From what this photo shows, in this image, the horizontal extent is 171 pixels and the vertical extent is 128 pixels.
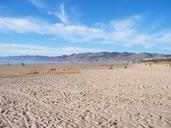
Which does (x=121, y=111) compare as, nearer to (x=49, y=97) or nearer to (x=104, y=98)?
(x=104, y=98)

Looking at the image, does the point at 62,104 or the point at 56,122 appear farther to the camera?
the point at 62,104

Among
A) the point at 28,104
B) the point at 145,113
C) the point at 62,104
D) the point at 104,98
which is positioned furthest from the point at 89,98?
the point at 145,113

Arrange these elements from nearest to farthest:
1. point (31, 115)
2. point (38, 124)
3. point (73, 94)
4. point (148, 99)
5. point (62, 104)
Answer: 1. point (38, 124)
2. point (31, 115)
3. point (62, 104)
4. point (148, 99)
5. point (73, 94)

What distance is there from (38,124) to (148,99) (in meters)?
5.66

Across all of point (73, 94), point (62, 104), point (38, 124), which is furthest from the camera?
point (73, 94)

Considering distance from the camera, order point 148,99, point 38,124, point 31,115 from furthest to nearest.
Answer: point 148,99 → point 31,115 → point 38,124

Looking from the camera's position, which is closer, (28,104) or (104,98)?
(28,104)

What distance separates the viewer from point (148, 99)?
12203 mm

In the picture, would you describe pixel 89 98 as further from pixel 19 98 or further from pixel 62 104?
pixel 19 98

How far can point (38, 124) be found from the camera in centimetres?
807

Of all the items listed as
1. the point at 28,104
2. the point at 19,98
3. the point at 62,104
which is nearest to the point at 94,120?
the point at 62,104


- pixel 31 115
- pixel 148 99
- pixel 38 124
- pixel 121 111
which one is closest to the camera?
pixel 38 124

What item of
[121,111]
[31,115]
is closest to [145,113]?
[121,111]

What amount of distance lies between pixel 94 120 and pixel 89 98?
13.4ft
